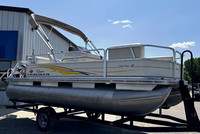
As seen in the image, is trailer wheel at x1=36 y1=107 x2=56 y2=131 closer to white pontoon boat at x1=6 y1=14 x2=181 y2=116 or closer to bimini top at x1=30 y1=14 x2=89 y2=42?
white pontoon boat at x1=6 y1=14 x2=181 y2=116

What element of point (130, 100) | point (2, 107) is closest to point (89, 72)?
point (130, 100)

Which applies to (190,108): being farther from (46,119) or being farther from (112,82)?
(46,119)

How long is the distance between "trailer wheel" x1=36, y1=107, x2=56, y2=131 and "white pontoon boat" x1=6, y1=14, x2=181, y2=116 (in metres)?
0.33

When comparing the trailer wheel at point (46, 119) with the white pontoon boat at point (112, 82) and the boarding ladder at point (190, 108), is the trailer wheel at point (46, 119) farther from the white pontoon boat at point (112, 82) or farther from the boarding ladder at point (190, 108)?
the boarding ladder at point (190, 108)

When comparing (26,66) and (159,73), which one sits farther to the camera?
(26,66)

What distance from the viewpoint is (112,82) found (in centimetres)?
497

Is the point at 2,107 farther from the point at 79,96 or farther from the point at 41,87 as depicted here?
the point at 79,96

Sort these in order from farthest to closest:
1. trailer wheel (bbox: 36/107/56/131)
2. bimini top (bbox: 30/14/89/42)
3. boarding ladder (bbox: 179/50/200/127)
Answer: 1. bimini top (bbox: 30/14/89/42)
2. trailer wheel (bbox: 36/107/56/131)
3. boarding ladder (bbox: 179/50/200/127)

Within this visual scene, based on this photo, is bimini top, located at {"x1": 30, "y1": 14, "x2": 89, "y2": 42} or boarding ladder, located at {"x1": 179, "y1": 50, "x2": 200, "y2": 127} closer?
boarding ladder, located at {"x1": 179, "y1": 50, "x2": 200, "y2": 127}

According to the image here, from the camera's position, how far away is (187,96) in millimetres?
4898

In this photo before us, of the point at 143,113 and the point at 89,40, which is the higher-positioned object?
the point at 89,40

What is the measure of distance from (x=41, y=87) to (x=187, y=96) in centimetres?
441

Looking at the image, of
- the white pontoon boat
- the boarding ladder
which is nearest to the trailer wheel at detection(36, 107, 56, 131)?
the white pontoon boat

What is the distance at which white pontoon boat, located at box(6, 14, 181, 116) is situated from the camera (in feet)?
15.0
